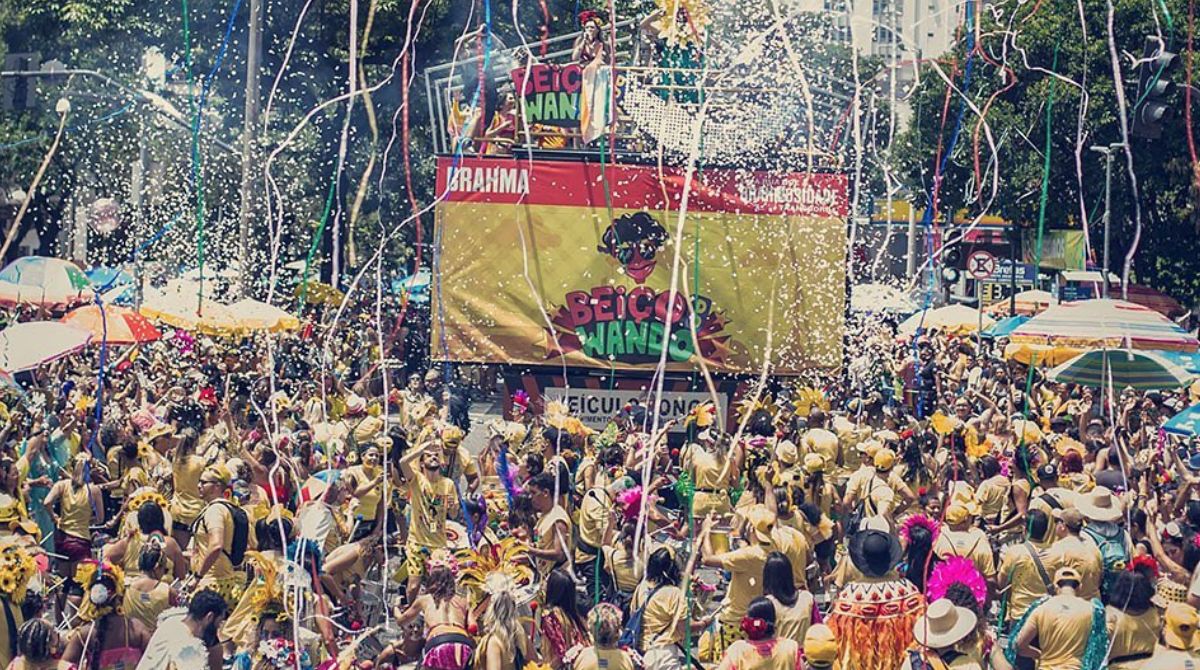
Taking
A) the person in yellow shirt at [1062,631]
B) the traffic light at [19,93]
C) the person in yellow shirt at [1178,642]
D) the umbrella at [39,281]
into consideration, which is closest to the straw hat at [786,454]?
the person in yellow shirt at [1062,631]

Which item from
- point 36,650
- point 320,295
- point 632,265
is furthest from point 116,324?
point 36,650

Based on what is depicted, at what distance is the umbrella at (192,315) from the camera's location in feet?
67.6

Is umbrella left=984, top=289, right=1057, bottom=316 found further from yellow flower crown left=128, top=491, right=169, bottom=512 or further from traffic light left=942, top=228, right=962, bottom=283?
yellow flower crown left=128, top=491, right=169, bottom=512

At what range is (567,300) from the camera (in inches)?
683

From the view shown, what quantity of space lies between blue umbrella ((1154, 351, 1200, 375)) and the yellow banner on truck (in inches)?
134

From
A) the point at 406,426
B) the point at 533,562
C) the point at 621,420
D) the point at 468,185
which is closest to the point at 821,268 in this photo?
the point at 621,420

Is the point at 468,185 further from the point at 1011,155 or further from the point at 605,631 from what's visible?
the point at 1011,155

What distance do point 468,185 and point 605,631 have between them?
10.3 metres

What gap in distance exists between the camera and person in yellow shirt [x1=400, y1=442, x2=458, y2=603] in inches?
432

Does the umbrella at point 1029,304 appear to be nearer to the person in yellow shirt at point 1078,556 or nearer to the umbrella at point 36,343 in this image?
the umbrella at point 36,343

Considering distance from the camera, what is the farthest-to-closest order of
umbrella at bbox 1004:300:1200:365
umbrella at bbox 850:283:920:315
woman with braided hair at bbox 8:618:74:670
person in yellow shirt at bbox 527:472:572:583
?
umbrella at bbox 850:283:920:315
umbrella at bbox 1004:300:1200:365
person in yellow shirt at bbox 527:472:572:583
woman with braided hair at bbox 8:618:74:670

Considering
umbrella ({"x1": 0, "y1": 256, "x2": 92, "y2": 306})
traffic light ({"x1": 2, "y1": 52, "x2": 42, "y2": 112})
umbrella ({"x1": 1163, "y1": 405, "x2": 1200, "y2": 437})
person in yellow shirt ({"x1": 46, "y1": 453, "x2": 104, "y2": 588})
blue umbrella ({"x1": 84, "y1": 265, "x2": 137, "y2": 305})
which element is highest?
traffic light ({"x1": 2, "y1": 52, "x2": 42, "y2": 112})

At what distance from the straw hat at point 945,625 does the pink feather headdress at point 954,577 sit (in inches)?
61.7

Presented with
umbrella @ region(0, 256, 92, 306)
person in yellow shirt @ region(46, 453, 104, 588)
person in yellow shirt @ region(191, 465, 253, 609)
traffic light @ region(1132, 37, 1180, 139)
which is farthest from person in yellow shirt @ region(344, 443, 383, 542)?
umbrella @ region(0, 256, 92, 306)
